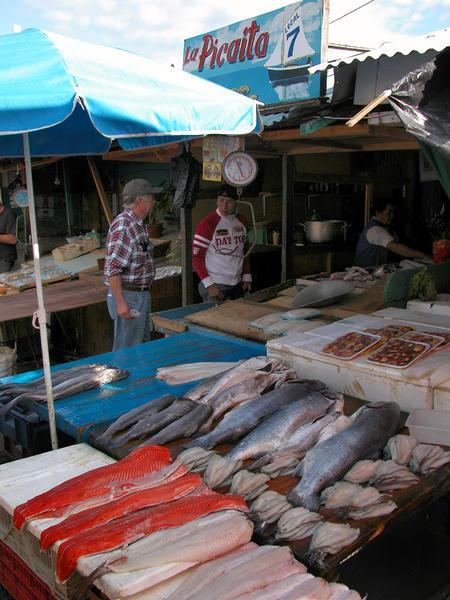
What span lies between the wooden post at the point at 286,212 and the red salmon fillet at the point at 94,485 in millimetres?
5468

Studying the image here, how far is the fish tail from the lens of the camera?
219cm

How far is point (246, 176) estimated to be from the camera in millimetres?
5895

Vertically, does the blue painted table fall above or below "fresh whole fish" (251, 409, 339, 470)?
below

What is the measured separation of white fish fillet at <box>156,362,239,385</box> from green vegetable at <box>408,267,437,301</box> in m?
2.01

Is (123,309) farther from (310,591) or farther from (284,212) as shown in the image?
(310,591)

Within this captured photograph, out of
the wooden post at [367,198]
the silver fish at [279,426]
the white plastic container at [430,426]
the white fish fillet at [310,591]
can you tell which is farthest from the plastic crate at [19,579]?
the wooden post at [367,198]

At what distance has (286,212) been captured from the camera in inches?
302

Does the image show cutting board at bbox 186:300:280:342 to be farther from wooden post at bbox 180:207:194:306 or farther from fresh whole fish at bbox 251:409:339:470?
wooden post at bbox 180:207:194:306

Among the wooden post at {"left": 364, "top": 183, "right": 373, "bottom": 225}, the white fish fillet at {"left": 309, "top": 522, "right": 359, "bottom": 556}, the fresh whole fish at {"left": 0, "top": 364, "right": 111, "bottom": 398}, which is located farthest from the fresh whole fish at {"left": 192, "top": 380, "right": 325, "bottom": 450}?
the wooden post at {"left": 364, "top": 183, "right": 373, "bottom": 225}

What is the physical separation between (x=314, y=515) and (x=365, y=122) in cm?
401

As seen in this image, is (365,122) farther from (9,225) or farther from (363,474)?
(9,225)

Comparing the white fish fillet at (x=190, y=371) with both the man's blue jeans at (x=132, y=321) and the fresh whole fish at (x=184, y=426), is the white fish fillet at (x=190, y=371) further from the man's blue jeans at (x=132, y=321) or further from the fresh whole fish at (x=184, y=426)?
the man's blue jeans at (x=132, y=321)

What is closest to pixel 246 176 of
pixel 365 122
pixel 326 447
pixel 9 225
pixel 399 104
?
pixel 365 122

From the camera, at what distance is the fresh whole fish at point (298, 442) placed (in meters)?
2.58
